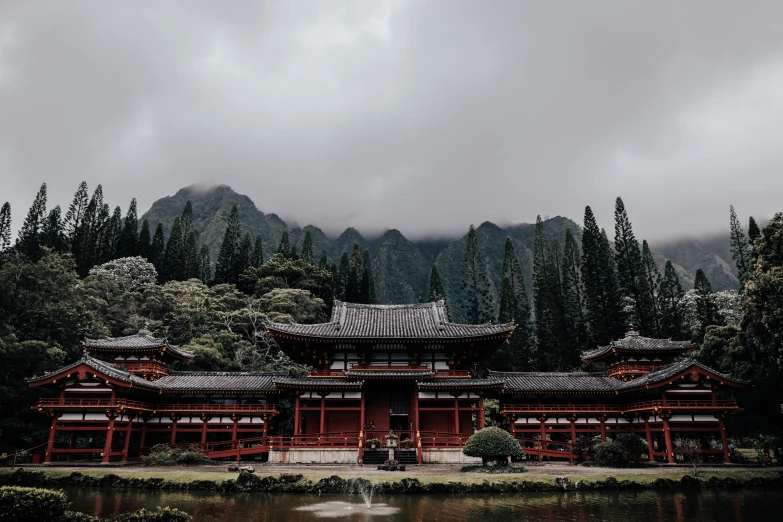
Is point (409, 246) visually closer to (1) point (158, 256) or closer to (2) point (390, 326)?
(1) point (158, 256)

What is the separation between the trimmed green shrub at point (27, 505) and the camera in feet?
29.9

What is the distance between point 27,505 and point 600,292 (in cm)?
5059

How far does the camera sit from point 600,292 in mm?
50344

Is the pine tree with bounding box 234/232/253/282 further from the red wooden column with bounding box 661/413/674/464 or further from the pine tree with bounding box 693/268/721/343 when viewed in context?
the pine tree with bounding box 693/268/721/343

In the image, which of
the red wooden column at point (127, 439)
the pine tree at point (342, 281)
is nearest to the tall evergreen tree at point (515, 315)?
the pine tree at point (342, 281)

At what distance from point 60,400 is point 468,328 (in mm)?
21648

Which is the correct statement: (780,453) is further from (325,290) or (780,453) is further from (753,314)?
(325,290)

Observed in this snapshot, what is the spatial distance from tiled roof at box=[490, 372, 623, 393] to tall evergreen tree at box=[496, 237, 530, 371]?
11.3 meters

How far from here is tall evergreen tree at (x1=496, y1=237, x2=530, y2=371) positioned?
169 ft

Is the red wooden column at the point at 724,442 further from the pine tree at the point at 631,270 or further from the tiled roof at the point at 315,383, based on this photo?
the pine tree at the point at 631,270

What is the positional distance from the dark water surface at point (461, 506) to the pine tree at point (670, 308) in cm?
3424

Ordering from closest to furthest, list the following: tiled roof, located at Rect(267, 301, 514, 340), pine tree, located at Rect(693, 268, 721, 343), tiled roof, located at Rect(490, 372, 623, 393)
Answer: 1. tiled roof, located at Rect(267, 301, 514, 340)
2. tiled roof, located at Rect(490, 372, 623, 393)
3. pine tree, located at Rect(693, 268, 721, 343)

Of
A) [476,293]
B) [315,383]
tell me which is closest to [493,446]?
[315,383]

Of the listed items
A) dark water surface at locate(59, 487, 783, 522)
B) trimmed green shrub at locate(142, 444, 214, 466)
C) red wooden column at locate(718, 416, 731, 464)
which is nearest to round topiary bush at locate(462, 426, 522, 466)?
dark water surface at locate(59, 487, 783, 522)
